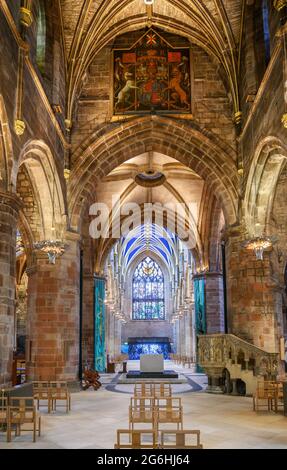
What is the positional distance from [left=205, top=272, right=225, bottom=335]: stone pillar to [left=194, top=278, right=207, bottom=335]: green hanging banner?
0.19 metres

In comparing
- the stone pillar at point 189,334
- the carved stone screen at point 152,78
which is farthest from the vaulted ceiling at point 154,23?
the stone pillar at point 189,334

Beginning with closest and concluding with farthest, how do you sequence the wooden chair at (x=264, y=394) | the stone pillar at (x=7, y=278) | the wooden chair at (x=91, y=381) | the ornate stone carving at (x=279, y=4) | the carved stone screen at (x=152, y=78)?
the stone pillar at (x=7, y=278) < the wooden chair at (x=264, y=394) < the ornate stone carving at (x=279, y=4) < the wooden chair at (x=91, y=381) < the carved stone screen at (x=152, y=78)

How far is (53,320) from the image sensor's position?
16.7 m

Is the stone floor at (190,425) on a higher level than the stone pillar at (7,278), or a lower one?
lower

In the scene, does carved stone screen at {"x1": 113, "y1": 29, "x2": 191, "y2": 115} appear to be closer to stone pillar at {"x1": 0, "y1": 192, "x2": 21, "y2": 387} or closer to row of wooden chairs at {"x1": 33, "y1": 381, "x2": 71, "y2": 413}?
stone pillar at {"x1": 0, "y1": 192, "x2": 21, "y2": 387}

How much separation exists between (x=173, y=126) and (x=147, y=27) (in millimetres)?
3976

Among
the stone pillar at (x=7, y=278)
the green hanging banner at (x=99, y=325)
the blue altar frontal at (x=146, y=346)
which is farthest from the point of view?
the blue altar frontal at (x=146, y=346)

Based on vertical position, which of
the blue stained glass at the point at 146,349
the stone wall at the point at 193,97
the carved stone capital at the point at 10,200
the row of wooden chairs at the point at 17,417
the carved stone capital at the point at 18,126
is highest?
the stone wall at the point at 193,97

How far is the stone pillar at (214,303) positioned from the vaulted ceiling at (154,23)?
9884 mm

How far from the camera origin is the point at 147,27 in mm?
19250

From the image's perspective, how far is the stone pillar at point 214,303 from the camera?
2458 centimetres

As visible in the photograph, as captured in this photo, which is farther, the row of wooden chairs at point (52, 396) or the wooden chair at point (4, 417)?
the row of wooden chairs at point (52, 396)

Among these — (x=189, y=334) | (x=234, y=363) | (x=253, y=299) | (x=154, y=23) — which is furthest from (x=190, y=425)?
(x=189, y=334)

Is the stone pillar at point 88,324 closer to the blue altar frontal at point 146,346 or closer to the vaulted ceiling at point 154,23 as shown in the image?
the vaulted ceiling at point 154,23
